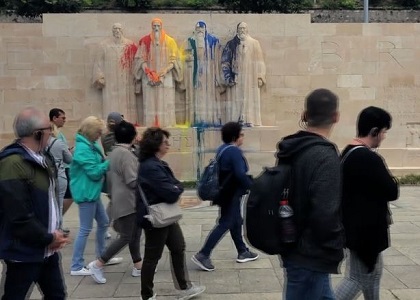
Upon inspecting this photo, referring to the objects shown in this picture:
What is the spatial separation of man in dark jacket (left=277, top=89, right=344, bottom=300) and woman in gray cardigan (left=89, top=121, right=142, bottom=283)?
8.97ft

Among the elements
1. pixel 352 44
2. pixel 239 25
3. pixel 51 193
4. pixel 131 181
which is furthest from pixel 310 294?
pixel 352 44

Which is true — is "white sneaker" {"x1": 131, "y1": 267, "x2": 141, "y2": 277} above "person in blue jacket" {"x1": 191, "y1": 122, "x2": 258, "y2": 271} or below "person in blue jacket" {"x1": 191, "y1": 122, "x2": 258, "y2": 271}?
below

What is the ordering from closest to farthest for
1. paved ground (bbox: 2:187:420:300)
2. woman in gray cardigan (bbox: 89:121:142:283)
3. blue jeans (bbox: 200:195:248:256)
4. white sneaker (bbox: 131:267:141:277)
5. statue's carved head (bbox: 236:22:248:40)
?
paved ground (bbox: 2:187:420:300)
woman in gray cardigan (bbox: 89:121:142:283)
white sneaker (bbox: 131:267:141:277)
blue jeans (bbox: 200:195:248:256)
statue's carved head (bbox: 236:22:248:40)

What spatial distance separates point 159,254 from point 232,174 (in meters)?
1.47

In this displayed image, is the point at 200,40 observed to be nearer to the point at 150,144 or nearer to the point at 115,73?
the point at 115,73

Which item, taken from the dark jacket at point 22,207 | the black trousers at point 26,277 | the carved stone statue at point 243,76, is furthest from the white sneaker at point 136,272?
the carved stone statue at point 243,76

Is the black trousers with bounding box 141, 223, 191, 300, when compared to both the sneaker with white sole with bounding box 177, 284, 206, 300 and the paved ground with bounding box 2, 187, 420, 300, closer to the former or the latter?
the sneaker with white sole with bounding box 177, 284, 206, 300

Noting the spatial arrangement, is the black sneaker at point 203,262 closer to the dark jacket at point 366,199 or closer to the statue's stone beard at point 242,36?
the dark jacket at point 366,199

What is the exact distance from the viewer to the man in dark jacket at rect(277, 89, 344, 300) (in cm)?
287

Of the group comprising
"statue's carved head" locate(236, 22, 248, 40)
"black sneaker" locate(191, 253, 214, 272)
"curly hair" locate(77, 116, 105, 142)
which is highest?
"statue's carved head" locate(236, 22, 248, 40)

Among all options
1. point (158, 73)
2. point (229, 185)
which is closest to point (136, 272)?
point (229, 185)

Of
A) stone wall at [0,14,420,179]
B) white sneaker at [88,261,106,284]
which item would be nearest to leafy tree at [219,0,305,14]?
stone wall at [0,14,420,179]

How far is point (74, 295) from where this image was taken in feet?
17.3

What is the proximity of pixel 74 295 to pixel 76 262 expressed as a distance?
28.1 inches
